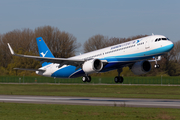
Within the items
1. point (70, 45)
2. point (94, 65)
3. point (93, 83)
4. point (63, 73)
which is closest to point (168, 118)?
point (94, 65)

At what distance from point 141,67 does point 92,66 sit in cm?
869

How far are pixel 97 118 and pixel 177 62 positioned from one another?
99.1m

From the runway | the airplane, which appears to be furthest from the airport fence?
the airplane

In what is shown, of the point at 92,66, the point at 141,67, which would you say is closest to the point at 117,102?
the point at 141,67

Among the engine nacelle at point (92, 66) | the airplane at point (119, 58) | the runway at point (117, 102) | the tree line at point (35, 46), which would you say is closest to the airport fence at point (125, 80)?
the tree line at point (35, 46)

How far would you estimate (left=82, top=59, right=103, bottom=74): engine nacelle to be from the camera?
45875 millimetres

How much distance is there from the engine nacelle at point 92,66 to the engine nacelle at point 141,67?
22.0ft

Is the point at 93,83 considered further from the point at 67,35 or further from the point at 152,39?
the point at 152,39

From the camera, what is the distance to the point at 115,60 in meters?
45.4

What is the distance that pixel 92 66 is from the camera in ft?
Answer: 150

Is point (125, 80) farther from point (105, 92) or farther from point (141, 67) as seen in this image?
point (141, 67)

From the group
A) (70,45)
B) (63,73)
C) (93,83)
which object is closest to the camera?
(63,73)

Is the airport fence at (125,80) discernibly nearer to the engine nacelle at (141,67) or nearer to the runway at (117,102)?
the runway at (117,102)

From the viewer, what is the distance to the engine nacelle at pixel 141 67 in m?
49.4
